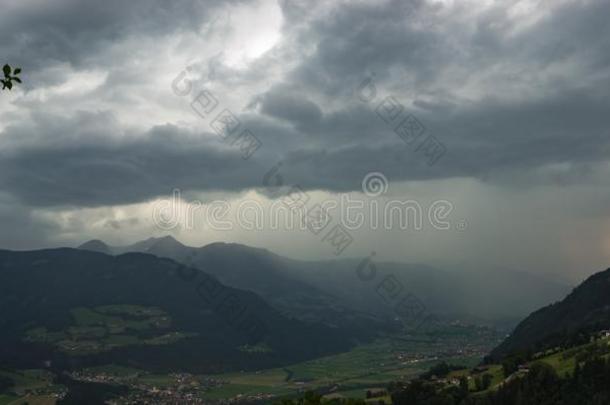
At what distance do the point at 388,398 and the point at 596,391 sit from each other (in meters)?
69.4

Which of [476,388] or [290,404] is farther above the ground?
[290,404]

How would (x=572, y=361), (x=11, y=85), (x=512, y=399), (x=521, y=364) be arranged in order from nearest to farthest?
(x=11, y=85) → (x=512, y=399) → (x=572, y=361) → (x=521, y=364)

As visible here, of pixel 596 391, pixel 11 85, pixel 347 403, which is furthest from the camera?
pixel 596 391

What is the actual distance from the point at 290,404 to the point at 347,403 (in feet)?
31.2

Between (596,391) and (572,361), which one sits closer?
(596,391)

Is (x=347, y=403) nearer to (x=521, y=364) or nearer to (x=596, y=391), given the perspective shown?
(x=596, y=391)

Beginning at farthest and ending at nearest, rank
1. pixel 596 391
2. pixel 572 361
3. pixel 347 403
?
pixel 572 361 → pixel 596 391 → pixel 347 403

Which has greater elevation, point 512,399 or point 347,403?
point 347,403

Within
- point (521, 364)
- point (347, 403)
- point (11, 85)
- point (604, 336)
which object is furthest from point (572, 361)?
point (11, 85)

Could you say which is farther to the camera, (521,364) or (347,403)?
(521,364)

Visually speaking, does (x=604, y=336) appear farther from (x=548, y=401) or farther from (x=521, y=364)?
(x=548, y=401)

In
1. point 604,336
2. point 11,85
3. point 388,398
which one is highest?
point 11,85

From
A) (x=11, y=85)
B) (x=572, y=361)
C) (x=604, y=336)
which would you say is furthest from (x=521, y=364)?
(x=11, y=85)

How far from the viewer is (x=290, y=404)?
185 feet
